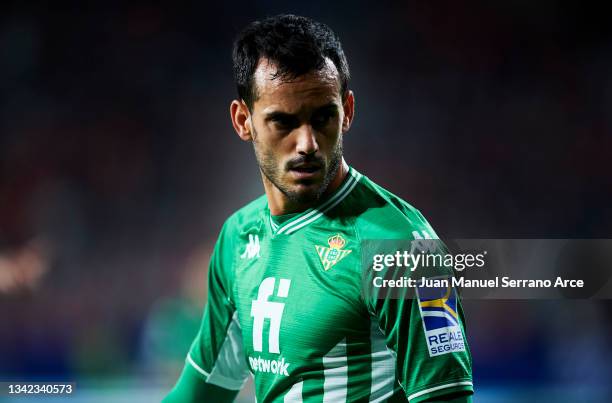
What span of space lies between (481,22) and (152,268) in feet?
6.99

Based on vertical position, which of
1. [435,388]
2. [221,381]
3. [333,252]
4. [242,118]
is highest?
[242,118]

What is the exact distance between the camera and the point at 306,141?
193cm

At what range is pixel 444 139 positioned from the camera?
373 cm

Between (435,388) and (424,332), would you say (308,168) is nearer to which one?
(424,332)

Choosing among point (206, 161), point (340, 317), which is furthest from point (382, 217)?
point (206, 161)

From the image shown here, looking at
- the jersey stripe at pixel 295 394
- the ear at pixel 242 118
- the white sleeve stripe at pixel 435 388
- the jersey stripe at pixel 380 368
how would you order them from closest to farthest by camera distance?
the white sleeve stripe at pixel 435 388 → the jersey stripe at pixel 380 368 → the jersey stripe at pixel 295 394 → the ear at pixel 242 118

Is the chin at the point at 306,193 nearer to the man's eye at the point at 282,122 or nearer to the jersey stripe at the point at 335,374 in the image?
the man's eye at the point at 282,122

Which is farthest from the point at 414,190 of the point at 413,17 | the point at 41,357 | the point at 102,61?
the point at 41,357

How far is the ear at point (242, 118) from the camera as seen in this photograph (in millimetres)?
2164

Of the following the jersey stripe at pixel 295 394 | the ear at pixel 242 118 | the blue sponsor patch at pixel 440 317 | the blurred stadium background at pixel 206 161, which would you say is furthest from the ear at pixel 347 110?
the blurred stadium background at pixel 206 161

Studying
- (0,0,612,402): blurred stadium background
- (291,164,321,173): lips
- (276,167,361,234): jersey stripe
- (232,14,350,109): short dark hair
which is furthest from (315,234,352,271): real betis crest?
(0,0,612,402): blurred stadium background

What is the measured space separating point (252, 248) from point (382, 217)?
A: 21.2 inches

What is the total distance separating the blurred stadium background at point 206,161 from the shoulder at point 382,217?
159 cm

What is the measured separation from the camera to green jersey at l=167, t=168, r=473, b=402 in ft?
5.83
